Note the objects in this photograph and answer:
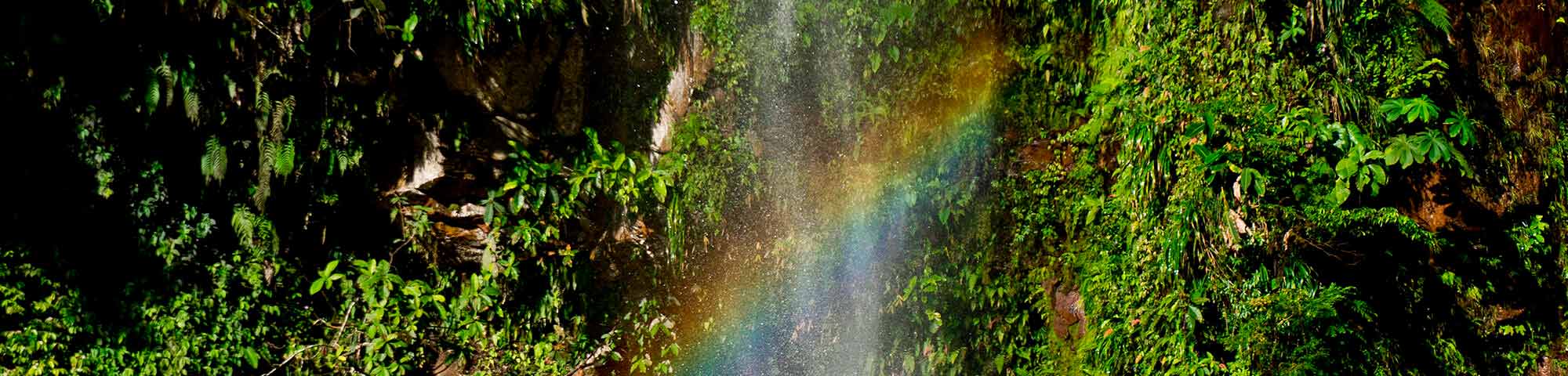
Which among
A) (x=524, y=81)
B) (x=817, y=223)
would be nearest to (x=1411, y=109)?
(x=817, y=223)

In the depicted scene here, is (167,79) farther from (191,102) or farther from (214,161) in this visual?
(214,161)

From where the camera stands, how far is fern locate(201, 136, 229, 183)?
11.4ft

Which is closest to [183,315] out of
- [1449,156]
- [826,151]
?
[826,151]

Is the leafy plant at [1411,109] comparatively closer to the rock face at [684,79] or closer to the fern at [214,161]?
the rock face at [684,79]

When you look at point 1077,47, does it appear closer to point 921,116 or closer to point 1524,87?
point 921,116

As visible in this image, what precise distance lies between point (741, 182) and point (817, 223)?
46 cm

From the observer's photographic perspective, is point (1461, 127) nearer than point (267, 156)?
Yes

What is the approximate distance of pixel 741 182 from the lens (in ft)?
15.3

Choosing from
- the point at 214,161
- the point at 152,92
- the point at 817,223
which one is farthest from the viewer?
the point at 817,223

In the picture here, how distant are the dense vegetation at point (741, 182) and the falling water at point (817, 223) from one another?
0.04m

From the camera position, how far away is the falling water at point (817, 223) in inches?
171

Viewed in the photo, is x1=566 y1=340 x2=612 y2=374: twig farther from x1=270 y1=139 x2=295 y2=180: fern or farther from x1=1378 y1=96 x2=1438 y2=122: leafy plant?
x1=1378 y1=96 x2=1438 y2=122: leafy plant

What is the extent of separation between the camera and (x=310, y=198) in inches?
149

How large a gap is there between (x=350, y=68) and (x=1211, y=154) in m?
3.36
